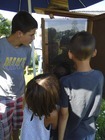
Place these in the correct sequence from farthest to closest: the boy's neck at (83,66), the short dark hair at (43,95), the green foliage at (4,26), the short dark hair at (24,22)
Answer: the green foliage at (4,26) → the short dark hair at (24,22) → the boy's neck at (83,66) → the short dark hair at (43,95)

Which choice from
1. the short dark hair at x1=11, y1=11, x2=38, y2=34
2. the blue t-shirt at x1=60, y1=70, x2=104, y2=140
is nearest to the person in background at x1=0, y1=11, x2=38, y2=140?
the short dark hair at x1=11, y1=11, x2=38, y2=34

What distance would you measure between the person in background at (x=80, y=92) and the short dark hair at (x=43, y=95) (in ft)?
0.25

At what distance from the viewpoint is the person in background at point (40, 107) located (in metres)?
1.68

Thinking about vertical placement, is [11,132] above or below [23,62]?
below

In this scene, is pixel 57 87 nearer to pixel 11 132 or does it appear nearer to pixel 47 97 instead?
pixel 47 97

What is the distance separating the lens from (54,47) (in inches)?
110

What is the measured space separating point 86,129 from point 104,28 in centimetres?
142

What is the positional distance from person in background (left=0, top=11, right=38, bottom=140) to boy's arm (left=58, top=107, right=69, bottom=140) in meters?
0.84

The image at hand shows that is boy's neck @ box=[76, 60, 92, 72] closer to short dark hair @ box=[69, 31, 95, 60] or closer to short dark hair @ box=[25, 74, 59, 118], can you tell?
short dark hair @ box=[69, 31, 95, 60]

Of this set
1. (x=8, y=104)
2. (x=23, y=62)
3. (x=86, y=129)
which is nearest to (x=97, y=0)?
(x=23, y=62)

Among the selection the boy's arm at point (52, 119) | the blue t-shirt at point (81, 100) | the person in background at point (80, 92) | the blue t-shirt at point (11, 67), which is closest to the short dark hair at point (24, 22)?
the blue t-shirt at point (11, 67)

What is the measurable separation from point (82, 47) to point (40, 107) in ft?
1.59

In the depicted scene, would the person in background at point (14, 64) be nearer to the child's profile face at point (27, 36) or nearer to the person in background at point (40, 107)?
the child's profile face at point (27, 36)

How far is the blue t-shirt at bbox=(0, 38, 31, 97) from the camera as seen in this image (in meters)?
2.45
